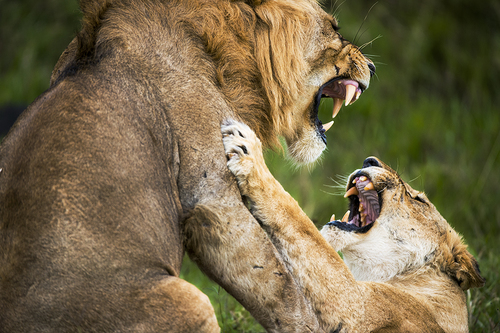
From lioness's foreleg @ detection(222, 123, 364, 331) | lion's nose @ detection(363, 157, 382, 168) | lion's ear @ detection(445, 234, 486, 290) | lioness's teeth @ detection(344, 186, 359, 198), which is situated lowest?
lion's ear @ detection(445, 234, 486, 290)

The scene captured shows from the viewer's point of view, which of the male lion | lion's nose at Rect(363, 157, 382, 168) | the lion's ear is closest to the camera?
the male lion

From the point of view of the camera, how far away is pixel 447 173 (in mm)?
6566

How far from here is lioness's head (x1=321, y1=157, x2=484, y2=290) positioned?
3.31 m

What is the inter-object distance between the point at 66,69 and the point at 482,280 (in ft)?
8.05

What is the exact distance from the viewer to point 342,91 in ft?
10.1

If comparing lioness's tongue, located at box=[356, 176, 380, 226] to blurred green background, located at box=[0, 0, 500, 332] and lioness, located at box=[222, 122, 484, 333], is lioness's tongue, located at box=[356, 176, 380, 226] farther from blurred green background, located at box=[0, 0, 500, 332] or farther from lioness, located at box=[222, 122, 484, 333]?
blurred green background, located at box=[0, 0, 500, 332]

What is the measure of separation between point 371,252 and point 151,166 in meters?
1.70

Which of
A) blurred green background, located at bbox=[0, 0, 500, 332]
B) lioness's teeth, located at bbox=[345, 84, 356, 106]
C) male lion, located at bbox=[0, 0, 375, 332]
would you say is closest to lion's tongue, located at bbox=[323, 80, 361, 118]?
lioness's teeth, located at bbox=[345, 84, 356, 106]

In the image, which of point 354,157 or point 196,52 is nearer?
point 196,52

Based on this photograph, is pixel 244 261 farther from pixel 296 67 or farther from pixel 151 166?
pixel 296 67

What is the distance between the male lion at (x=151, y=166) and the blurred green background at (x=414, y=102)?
2.10m

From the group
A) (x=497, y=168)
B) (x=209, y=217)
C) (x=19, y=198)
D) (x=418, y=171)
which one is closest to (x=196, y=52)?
(x=209, y=217)

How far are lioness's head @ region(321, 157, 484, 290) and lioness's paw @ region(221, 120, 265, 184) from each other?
108 cm

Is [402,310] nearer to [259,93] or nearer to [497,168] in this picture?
[259,93]
